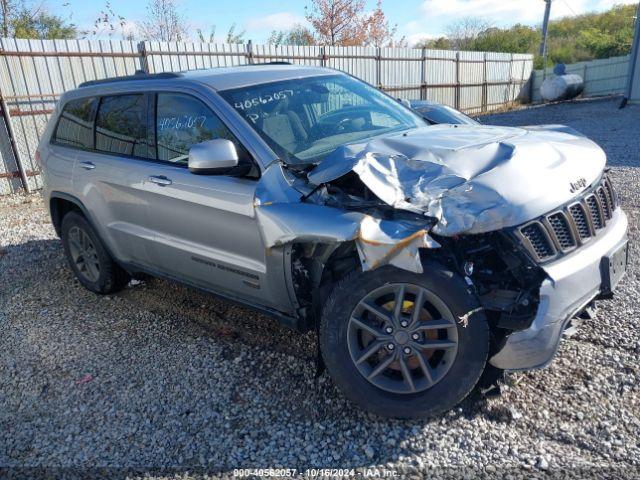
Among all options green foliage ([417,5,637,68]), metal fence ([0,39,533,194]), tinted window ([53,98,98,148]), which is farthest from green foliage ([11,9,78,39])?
green foliage ([417,5,637,68])

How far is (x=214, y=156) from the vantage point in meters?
3.14

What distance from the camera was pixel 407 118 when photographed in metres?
4.10

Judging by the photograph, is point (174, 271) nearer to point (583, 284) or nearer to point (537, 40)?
point (583, 284)

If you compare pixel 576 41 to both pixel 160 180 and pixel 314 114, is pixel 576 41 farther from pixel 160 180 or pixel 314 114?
pixel 160 180

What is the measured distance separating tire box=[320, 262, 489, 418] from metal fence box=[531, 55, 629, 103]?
25916 millimetres

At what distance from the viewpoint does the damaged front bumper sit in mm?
2510

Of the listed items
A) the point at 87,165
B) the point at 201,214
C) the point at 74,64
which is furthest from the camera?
the point at 74,64

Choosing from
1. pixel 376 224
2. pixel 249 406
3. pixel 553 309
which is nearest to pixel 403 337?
pixel 376 224

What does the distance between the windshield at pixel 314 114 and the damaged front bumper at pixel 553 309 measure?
5.00 feet

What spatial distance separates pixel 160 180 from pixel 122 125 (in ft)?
2.75

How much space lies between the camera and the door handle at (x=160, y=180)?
146 inches

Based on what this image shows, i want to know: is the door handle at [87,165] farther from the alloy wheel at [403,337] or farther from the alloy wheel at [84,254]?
the alloy wheel at [403,337]

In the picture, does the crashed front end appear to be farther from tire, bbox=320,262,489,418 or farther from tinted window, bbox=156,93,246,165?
tinted window, bbox=156,93,246,165

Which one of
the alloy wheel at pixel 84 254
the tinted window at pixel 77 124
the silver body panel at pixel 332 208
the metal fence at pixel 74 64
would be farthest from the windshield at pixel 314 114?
the metal fence at pixel 74 64
